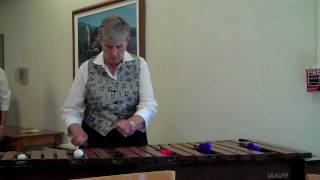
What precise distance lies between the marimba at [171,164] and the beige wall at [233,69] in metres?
0.62

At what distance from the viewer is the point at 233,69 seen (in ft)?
8.55

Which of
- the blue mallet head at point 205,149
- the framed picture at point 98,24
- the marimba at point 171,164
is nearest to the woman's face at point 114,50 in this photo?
the marimba at point 171,164

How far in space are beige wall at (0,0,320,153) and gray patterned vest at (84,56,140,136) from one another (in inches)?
27.4

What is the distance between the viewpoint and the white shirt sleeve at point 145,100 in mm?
2133

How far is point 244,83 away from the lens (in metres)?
2.55

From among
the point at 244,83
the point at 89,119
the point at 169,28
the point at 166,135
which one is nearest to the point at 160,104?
the point at 166,135

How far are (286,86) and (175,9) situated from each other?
3.34ft

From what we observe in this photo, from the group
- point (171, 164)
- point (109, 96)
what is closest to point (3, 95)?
point (109, 96)

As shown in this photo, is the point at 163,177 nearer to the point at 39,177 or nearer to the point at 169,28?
the point at 39,177

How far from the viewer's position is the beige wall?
91.4 inches

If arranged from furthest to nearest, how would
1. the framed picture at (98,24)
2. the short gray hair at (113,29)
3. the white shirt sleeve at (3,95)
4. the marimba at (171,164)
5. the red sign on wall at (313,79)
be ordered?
the white shirt sleeve at (3,95), the framed picture at (98,24), the red sign on wall at (313,79), the short gray hair at (113,29), the marimba at (171,164)

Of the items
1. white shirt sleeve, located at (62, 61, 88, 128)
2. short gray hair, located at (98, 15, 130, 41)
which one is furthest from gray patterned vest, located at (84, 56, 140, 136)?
short gray hair, located at (98, 15, 130, 41)

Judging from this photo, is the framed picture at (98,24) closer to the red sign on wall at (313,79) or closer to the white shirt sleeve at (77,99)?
the white shirt sleeve at (77,99)

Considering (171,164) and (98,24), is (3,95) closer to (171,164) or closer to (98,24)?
(98,24)
